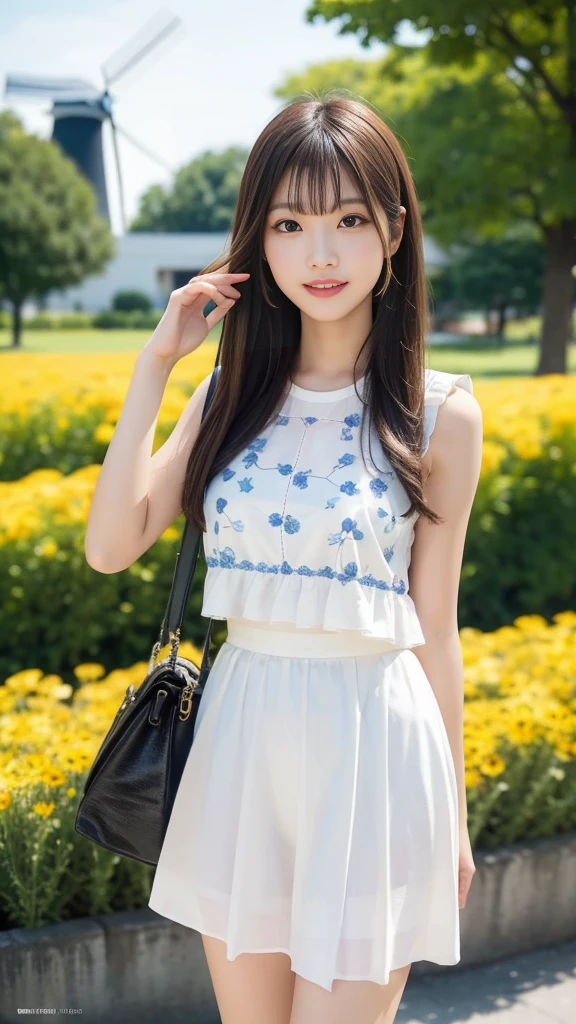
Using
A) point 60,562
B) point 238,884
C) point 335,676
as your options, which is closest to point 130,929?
point 238,884

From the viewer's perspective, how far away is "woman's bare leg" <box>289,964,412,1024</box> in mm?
1595

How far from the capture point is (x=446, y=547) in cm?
179

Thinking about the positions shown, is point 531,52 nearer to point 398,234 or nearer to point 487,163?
point 487,163

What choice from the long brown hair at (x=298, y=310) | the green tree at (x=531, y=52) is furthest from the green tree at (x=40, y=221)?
the long brown hair at (x=298, y=310)

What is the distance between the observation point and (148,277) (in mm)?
59375

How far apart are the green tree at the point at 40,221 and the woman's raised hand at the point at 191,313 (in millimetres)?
42226

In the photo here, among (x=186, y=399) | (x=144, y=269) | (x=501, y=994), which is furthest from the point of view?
(x=144, y=269)

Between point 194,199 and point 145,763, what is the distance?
88807 mm

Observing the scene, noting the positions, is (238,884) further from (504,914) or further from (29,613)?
(29,613)

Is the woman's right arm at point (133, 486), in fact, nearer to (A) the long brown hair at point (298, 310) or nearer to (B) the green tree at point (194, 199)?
(A) the long brown hair at point (298, 310)

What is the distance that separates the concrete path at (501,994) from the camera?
272 centimetres

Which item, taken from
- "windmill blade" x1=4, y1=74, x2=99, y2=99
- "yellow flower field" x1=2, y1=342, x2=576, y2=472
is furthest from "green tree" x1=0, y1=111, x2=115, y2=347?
"yellow flower field" x1=2, y1=342, x2=576, y2=472

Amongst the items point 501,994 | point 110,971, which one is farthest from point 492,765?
point 110,971

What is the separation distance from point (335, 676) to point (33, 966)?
123 cm
